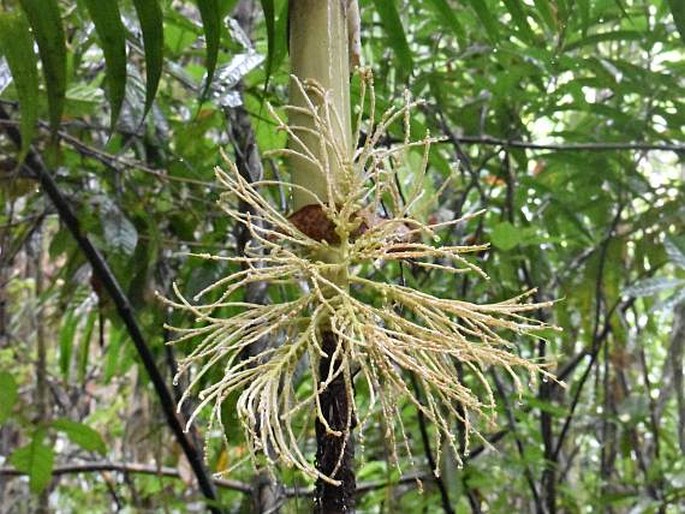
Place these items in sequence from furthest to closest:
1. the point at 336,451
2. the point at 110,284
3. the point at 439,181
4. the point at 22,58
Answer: the point at 439,181
the point at 110,284
the point at 22,58
the point at 336,451

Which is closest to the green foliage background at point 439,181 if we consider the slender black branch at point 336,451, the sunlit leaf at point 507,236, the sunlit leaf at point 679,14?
the sunlit leaf at point 507,236

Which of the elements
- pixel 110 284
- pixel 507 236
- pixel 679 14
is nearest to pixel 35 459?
pixel 110 284

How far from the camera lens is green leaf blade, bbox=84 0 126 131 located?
A: 1.60ft

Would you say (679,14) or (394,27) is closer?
(679,14)

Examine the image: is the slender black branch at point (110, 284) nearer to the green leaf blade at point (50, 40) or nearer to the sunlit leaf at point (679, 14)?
the green leaf blade at point (50, 40)

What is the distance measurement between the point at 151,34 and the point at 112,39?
23 mm

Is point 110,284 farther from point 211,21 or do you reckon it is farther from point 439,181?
point 439,181

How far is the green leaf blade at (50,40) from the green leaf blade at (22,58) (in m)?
0.03

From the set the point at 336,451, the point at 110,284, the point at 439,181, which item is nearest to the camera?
the point at 336,451

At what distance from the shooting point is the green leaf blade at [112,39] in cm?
49

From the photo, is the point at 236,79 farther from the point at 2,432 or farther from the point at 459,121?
the point at 2,432

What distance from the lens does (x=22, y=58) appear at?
1.81ft

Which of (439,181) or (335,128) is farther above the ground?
(439,181)

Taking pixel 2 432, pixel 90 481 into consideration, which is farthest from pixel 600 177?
pixel 2 432
